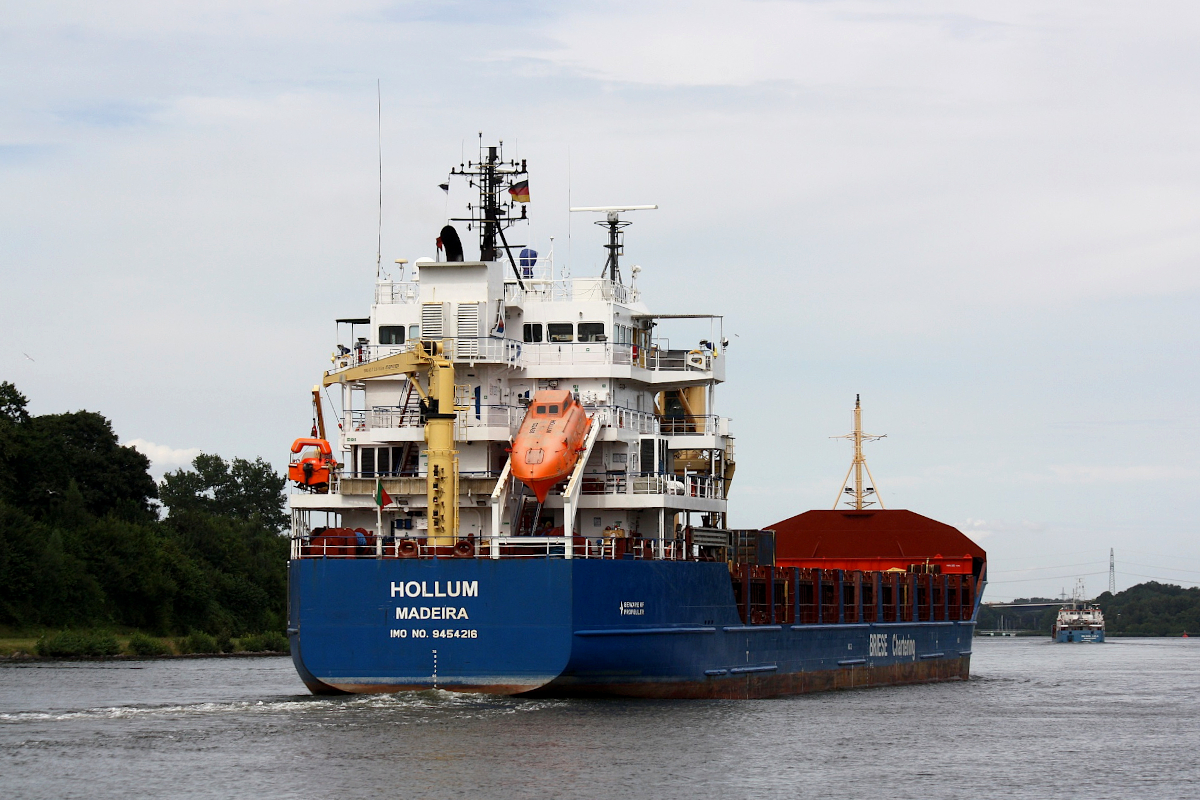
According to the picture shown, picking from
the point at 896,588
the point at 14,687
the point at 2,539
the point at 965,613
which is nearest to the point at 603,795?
the point at 14,687

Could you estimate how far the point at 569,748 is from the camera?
26141 millimetres

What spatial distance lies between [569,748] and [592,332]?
40.6ft

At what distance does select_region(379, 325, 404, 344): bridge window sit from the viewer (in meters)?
35.8

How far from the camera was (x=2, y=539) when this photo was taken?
188ft

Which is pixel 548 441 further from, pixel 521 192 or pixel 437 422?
pixel 521 192

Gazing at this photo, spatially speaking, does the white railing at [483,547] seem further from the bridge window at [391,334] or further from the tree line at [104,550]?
the tree line at [104,550]

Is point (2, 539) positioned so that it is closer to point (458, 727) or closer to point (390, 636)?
point (390, 636)

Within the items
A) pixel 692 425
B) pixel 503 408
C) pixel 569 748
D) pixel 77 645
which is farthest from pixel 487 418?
pixel 77 645

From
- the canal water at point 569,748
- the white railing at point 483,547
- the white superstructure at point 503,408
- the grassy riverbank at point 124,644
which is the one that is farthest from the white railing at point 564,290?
the grassy riverbank at point 124,644

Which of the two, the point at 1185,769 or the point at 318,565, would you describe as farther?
the point at 318,565

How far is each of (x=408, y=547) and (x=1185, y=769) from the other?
14496 mm

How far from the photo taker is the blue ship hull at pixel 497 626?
99.8 feet

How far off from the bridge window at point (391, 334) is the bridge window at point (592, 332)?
3.96 meters

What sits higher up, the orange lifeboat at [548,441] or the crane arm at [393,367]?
the crane arm at [393,367]
